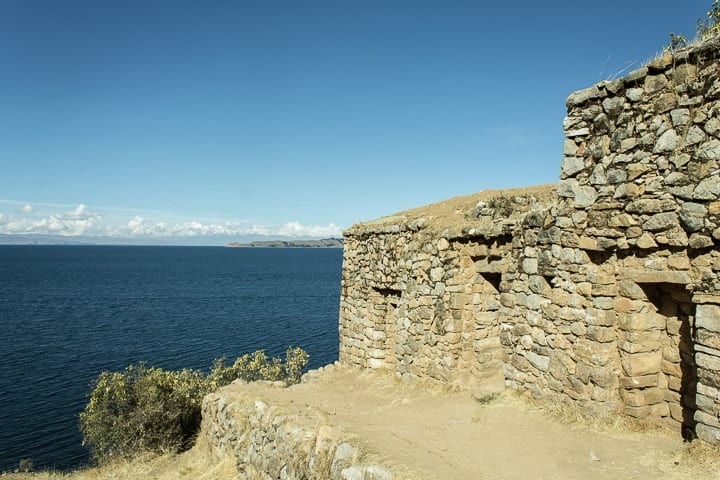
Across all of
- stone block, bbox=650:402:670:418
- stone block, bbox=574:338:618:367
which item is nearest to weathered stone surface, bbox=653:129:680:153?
stone block, bbox=574:338:618:367

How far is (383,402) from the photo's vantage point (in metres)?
12.1

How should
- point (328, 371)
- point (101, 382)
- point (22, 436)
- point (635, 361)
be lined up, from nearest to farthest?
1. point (635, 361)
2. point (328, 371)
3. point (101, 382)
4. point (22, 436)

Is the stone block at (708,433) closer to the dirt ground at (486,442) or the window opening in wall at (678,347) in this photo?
the dirt ground at (486,442)

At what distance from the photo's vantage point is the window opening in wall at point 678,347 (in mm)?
7066

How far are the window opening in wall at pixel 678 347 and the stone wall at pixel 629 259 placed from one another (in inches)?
0.6

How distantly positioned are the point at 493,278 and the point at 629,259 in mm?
4128

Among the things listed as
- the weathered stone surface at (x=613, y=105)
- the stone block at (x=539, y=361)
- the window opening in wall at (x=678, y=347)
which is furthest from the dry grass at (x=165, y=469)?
the weathered stone surface at (x=613, y=105)

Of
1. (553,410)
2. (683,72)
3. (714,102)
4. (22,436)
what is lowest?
(22,436)

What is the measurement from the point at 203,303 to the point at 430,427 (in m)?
52.0

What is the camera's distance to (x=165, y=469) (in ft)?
44.6

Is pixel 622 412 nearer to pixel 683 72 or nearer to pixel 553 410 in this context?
pixel 553 410

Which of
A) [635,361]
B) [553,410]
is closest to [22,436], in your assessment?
[553,410]

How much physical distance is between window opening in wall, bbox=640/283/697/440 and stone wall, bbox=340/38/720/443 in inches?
0.6

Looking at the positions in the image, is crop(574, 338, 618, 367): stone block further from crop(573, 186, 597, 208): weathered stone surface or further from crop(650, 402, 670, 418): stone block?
crop(573, 186, 597, 208): weathered stone surface
